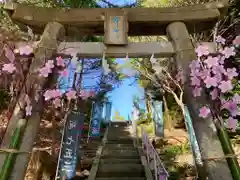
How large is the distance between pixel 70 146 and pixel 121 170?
9.15 ft

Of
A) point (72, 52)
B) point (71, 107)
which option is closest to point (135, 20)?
point (72, 52)

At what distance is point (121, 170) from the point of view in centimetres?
686

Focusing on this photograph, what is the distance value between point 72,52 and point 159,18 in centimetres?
152

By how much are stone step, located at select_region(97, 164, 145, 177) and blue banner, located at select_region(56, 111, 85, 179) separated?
98.8 inches

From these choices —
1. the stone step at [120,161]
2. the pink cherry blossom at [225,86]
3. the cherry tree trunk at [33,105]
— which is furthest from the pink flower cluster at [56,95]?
the stone step at [120,161]

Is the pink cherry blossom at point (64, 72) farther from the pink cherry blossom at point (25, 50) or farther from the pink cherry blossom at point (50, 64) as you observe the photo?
the pink cherry blossom at point (25, 50)

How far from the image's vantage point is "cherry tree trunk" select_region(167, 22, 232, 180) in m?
3.21

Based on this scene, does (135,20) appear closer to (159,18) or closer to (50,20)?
(159,18)

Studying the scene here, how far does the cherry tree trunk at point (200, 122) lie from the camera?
3.21m

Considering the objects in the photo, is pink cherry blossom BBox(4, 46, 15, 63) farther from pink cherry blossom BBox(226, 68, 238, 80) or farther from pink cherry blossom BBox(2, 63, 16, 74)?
pink cherry blossom BBox(226, 68, 238, 80)

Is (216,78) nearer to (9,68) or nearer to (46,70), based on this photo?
(46,70)

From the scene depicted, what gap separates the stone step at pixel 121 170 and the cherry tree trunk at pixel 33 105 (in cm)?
365

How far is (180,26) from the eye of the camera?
14.3 feet

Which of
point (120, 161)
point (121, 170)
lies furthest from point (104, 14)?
point (120, 161)
